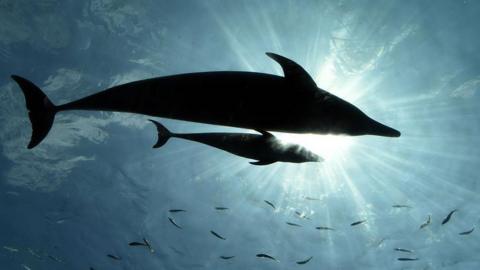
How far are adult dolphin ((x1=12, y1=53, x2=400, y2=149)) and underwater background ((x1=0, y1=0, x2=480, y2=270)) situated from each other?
886 centimetres

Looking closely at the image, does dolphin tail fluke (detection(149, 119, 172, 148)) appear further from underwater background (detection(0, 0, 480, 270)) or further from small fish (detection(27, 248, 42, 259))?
small fish (detection(27, 248, 42, 259))

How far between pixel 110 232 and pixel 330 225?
18632 mm

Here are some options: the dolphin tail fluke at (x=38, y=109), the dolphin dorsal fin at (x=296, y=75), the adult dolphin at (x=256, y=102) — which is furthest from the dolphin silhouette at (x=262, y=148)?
the dolphin tail fluke at (x=38, y=109)

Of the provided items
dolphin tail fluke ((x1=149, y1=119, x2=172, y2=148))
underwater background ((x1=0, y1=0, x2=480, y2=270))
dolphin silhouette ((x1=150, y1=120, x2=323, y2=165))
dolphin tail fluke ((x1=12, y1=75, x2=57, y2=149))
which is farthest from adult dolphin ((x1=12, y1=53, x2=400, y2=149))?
underwater background ((x1=0, y1=0, x2=480, y2=270))

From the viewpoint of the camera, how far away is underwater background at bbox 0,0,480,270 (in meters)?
13.3

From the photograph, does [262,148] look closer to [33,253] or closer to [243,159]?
[243,159]

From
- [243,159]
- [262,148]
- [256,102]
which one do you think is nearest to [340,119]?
[256,102]

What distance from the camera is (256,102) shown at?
2.93 metres

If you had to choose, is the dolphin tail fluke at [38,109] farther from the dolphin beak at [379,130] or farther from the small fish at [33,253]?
the small fish at [33,253]

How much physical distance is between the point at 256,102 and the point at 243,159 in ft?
51.2

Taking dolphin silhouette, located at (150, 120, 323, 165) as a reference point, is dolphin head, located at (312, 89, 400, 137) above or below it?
above

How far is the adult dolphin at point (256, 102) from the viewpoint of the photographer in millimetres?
2924

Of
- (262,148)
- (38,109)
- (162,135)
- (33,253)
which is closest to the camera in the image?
(262,148)

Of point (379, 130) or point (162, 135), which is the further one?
point (162, 135)
